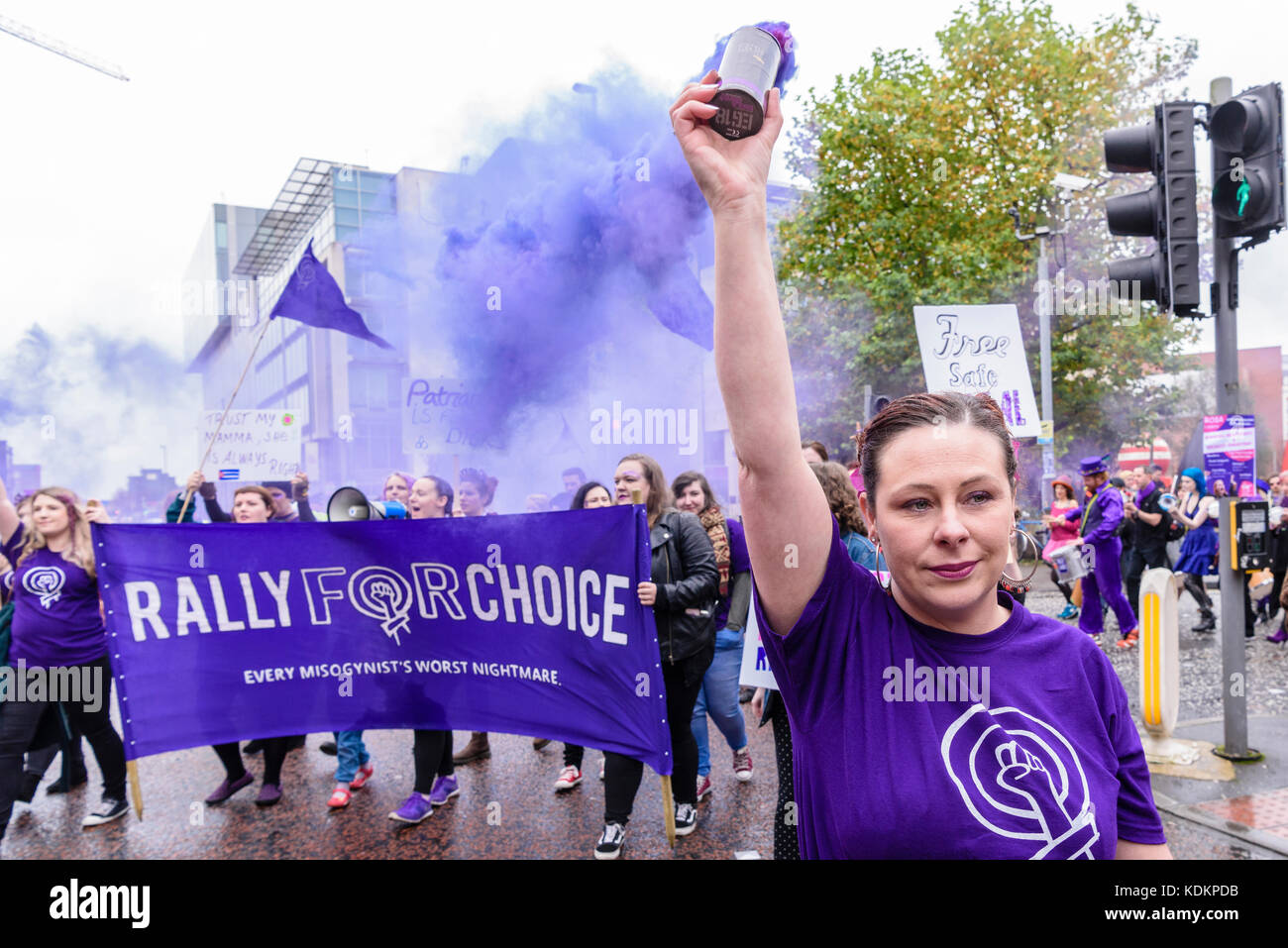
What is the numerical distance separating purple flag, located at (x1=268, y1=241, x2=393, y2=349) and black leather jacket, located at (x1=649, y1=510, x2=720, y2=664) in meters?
4.70

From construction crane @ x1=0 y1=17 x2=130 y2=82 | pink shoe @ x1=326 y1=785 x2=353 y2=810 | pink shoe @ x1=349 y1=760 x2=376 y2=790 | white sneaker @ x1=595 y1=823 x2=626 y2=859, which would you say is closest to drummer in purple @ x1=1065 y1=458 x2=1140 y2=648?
white sneaker @ x1=595 y1=823 x2=626 y2=859

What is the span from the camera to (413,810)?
14.4ft

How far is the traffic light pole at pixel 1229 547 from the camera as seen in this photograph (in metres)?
4.76

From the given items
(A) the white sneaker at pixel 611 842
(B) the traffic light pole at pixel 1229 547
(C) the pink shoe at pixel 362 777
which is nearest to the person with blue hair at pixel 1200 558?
(B) the traffic light pole at pixel 1229 547

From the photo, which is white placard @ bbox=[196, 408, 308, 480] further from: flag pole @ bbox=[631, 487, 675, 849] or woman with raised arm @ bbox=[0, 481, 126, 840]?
flag pole @ bbox=[631, 487, 675, 849]

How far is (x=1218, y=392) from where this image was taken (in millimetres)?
5070

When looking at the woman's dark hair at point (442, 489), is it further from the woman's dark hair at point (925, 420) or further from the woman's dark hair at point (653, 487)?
the woman's dark hair at point (925, 420)

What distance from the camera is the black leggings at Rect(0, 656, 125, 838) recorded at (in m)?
3.97

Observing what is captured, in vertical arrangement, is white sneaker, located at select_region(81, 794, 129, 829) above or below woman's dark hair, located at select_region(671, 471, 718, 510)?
below

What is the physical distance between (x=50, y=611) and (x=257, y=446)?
3.23 meters

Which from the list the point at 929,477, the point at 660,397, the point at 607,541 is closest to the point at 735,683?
the point at 607,541

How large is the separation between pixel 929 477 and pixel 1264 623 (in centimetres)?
1190

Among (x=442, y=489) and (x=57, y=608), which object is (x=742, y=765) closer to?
(x=442, y=489)

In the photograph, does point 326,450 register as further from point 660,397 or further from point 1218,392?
point 1218,392
